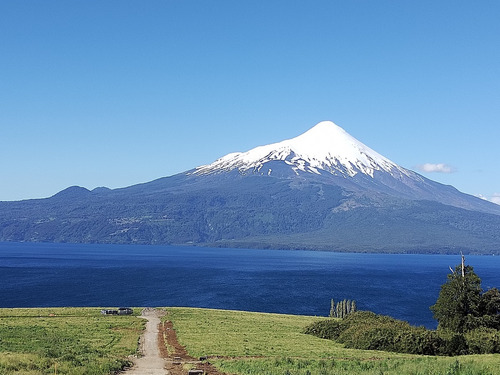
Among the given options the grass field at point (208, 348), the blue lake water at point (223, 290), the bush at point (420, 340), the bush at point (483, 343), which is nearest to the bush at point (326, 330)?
the grass field at point (208, 348)

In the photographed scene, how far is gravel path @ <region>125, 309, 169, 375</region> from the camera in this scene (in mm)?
28859

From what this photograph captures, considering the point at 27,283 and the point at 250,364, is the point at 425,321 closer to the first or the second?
the point at 250,364

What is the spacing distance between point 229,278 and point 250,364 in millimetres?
139471

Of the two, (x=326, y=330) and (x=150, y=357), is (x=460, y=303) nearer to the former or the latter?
(x=326, y=330)

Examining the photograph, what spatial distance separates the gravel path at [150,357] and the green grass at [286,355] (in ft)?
7.22

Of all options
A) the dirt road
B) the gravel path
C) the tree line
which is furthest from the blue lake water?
the dirt road

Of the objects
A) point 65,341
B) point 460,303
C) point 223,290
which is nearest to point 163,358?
point 65,341

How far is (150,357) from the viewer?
34000 millimetres

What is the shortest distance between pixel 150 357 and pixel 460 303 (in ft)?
89.5

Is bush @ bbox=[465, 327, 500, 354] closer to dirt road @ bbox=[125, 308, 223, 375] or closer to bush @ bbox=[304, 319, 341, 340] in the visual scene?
bush @ bbox=[304, 319, 341, 340]

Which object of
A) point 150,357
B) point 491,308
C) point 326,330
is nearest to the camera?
point 150,357

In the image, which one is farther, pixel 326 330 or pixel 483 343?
pixel 326 330

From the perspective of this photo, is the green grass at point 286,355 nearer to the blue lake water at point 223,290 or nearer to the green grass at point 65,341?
the green grass at point 65,341

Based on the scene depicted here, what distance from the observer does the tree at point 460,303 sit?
4638 cm
